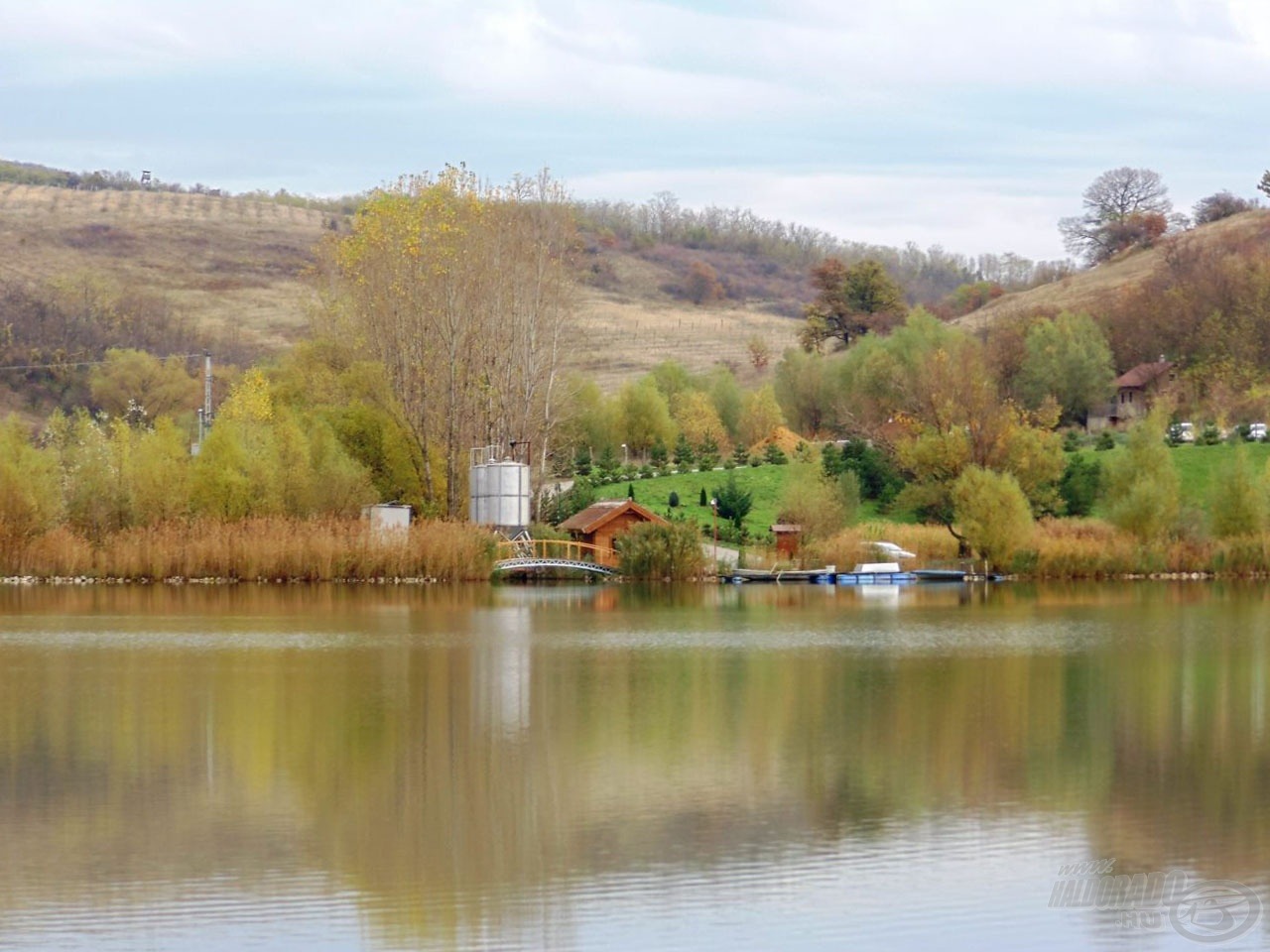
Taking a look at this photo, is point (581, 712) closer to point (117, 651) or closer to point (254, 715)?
point (254, 715)

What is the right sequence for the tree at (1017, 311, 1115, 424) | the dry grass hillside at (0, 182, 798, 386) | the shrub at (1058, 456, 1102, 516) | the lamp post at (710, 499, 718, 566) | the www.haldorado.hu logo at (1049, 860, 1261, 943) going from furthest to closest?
the dry grass hillside at (0, 182, 798, 386)
the tree at (1017, 311, 1115, 424)
the shrub at (1058, 456, 1102, 516)
the lamp post at (710, 499, 718, 566)
the www.haldorado.hu logo at (1049, 860, 1261, 943)

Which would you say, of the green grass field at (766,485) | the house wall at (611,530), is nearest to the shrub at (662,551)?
the house wall at (611,530)

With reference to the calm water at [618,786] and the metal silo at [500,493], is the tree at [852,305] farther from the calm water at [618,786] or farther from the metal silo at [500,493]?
the calm water at [618,786]

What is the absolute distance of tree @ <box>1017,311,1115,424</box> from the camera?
78.9 m

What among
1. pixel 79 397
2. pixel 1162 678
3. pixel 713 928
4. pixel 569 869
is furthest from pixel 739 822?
pixel 79 397

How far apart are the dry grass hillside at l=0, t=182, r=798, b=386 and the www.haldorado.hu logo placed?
94.8 m

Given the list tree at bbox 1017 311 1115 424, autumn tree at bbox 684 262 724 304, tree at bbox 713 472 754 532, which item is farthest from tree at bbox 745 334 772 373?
tree at bbox 713 472 754 532

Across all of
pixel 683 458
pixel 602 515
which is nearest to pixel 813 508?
pixel 602 515

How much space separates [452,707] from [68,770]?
19.9 feet

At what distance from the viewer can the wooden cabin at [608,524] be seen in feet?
177

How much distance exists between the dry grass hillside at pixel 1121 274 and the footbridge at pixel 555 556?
52.2 m

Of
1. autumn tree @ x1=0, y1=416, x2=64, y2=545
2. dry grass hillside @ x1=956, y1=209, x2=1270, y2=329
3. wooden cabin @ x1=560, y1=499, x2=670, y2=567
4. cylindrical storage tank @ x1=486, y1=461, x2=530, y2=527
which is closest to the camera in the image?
autumn tree @ x1=0, y1=416, x2=64, y2=545

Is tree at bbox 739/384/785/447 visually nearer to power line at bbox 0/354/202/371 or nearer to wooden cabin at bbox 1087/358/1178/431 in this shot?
wooden cabin at bbox 1087/358/1178/431

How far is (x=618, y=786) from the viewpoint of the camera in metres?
17.3
